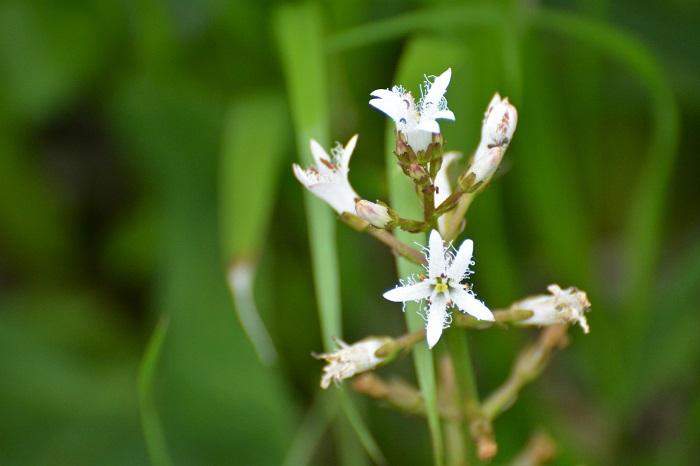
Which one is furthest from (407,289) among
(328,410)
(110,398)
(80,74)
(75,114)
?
(75,114)

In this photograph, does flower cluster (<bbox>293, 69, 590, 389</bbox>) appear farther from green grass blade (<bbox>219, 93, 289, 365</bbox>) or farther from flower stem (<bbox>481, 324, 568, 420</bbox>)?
green grass blade (<bbox>219, 93, 289, 365</bbox>)

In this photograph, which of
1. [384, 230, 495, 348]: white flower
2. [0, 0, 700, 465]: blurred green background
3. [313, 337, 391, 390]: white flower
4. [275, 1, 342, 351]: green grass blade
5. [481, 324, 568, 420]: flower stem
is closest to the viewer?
[384, 230, 495, 348]: white flower

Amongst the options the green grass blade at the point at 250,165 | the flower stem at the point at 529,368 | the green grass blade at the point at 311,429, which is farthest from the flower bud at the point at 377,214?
the green grass blade at the point at 311,429

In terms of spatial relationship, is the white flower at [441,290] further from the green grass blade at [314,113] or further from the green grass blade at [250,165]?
the green grass blade at [250,165]

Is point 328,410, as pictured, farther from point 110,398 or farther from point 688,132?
point 688,132

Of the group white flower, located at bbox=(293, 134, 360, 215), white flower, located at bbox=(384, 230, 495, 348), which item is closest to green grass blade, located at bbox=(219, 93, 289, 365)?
white flower, located at bbox=(293, 134, 360, 215)

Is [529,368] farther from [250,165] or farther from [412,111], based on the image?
[250,165]
